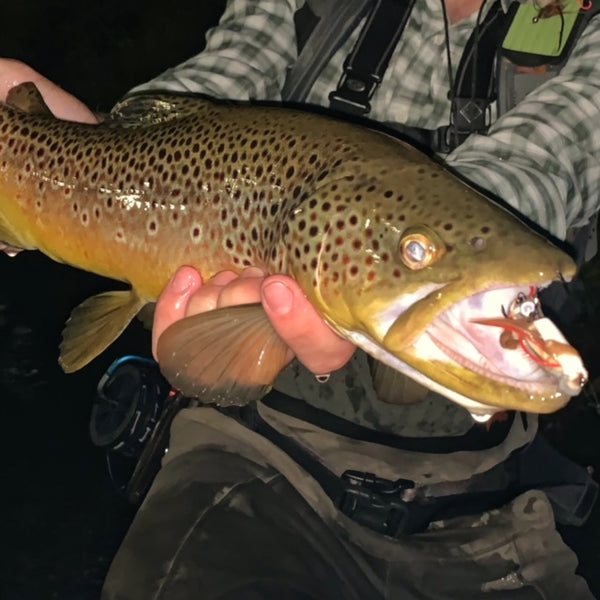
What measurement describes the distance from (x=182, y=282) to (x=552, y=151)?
3.24 feet

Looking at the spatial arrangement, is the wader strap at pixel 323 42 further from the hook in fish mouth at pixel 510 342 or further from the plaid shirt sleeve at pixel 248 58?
the hook in fish mouth at pixel 510 342

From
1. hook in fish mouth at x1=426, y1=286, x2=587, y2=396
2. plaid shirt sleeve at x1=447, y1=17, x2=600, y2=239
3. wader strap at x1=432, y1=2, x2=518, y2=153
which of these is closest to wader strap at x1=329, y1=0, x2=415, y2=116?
wader strap at x1=432, y1=2, x2=518, y2=153

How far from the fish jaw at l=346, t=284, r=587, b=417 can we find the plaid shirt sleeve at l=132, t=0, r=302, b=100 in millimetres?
1318

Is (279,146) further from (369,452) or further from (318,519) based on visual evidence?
(318,519)

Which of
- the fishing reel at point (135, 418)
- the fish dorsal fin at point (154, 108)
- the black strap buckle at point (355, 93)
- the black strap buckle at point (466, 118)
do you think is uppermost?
the black strap buckle at point (466, 118)

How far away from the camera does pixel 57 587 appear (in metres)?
3.97

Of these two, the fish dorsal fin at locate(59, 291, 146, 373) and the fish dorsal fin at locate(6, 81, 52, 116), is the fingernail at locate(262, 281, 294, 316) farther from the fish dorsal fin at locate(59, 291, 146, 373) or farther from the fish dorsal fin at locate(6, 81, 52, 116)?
the fish dorsal fin at locate(6, 81, 52, 116)

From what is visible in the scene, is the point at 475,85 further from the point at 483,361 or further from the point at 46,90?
the point at 46,90

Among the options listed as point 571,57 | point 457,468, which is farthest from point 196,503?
point 571,57

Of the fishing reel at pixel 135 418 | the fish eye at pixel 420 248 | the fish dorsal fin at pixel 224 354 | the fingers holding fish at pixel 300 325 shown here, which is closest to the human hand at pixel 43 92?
the fishing reel at pixel 135 418

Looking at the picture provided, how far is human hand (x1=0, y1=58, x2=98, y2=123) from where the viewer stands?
257cm

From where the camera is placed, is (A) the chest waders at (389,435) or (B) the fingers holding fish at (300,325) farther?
(A) the chest waders at (389,435)

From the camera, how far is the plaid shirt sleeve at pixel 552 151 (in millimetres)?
1945

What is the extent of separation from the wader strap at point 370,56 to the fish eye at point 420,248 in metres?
0.86
